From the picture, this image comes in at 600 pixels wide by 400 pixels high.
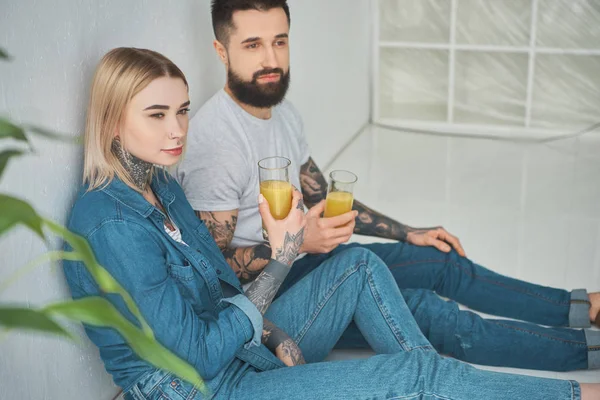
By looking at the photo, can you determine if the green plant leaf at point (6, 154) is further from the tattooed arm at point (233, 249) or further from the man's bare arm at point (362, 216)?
the man's bare arm at point (362, 216)

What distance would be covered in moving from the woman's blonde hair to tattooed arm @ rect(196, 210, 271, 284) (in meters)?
0.50

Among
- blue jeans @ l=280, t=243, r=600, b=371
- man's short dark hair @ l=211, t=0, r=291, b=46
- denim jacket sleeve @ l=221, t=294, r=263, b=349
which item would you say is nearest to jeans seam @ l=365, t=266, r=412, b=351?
blue jeans @ l=280, t=243, r=600, b=371

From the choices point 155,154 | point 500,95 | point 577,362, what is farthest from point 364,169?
point 155,154

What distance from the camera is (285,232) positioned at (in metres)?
1.88

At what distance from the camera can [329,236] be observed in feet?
7.20

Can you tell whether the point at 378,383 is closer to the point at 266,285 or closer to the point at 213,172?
the point at 266,285

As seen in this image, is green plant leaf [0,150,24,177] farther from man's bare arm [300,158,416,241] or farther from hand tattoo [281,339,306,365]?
man's bare arm [300,158,416,241]

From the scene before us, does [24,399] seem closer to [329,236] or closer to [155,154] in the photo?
[155,154]

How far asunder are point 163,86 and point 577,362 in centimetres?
139

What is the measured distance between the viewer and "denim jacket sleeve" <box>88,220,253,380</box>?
1.55 metres

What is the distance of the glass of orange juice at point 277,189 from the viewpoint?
195cm

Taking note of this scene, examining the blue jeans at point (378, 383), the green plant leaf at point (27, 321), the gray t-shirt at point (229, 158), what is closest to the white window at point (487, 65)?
the gray t-shirt at point (229, 158)

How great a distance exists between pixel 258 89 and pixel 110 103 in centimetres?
71

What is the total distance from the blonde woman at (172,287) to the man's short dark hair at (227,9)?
60 centimetres
